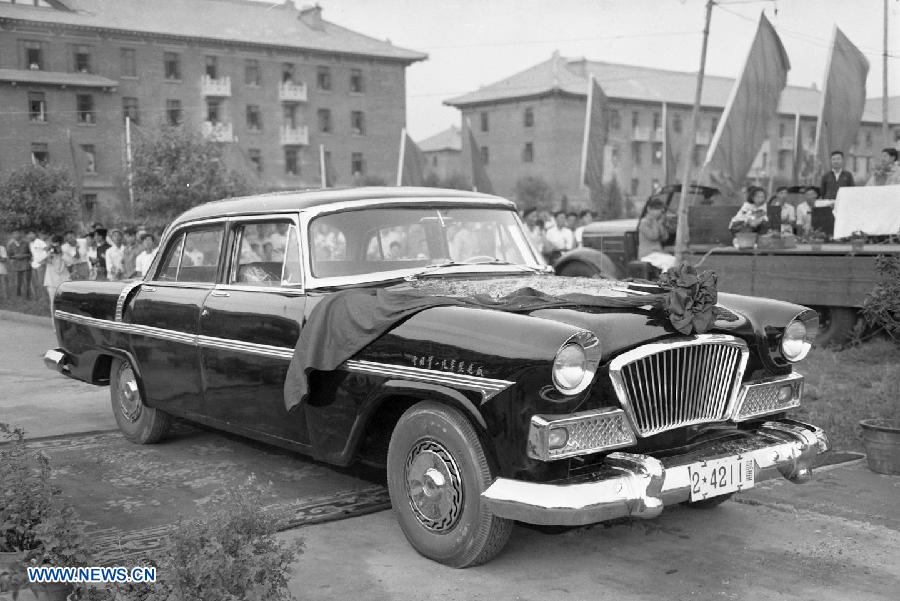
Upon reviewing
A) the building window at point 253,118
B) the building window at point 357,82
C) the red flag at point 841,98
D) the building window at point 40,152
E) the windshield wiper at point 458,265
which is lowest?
the windshield wiper at point 458,265

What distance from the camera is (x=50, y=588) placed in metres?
3.64

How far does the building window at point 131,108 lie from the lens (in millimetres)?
53688

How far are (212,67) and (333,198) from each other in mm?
53583

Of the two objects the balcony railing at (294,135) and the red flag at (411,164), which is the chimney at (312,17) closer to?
the balcony railing at (294,135)

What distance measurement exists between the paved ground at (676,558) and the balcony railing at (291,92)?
Result: 2205 inches

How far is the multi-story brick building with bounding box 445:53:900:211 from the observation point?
67.8 meters

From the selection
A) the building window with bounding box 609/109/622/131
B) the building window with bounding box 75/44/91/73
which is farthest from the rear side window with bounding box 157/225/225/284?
the building window with bounding box 609/109/622/131

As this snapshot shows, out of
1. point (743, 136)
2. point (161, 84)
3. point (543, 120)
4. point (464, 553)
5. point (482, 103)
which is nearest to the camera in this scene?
point (464, 553)

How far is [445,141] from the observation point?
283 feet

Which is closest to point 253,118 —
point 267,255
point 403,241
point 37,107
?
point 37,107

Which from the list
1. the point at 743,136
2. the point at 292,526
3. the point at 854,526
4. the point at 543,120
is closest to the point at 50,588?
the point at 292,526

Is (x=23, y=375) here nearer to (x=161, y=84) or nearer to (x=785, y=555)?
(x=785, y=555)

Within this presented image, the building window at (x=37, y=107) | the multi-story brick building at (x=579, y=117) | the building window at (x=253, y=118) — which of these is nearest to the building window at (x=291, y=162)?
the building window at (x=253, y=118)

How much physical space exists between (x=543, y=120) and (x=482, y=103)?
21.7 ft
